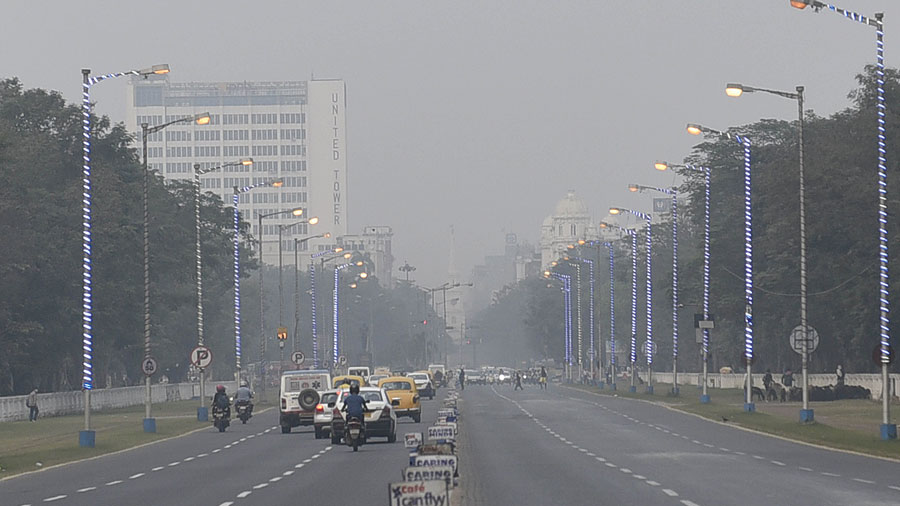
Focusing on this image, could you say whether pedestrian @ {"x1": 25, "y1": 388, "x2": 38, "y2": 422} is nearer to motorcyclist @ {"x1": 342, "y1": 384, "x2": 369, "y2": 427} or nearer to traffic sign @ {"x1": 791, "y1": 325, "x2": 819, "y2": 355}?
motorcyclist @ {"x1": 342, "y1": 384, "x2": 369, "y2": 427}

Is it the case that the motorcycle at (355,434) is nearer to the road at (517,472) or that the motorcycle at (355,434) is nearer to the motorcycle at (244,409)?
the road at (517,472)

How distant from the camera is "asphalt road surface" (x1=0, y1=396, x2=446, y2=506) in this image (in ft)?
94.4

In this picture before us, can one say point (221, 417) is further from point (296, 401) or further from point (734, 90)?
point (734, 90)

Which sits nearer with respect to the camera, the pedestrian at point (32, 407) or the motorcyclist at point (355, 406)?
the motorcyclist at point (355, 406)

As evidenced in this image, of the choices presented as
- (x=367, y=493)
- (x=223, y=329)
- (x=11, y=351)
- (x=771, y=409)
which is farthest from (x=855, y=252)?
(x=223, y=329)

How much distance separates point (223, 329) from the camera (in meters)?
142

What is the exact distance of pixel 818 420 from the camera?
190 feet

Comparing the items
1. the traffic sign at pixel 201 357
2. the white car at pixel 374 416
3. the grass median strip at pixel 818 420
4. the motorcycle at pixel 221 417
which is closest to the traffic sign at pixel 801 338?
the grass median strip at pixel 818 420

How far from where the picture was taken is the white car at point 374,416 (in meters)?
47.4

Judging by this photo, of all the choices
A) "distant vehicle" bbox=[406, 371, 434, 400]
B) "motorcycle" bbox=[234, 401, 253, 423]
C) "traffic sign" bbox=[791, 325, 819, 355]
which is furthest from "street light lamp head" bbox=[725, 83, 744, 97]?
"distant vehicle" bbox=[406, 371, 434, 400]

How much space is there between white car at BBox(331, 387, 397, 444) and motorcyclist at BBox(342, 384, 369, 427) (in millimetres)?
2222

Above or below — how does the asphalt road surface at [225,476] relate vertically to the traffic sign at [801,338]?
below

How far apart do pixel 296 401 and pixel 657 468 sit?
24.4 meters

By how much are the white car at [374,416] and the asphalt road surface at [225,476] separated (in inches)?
17.3
